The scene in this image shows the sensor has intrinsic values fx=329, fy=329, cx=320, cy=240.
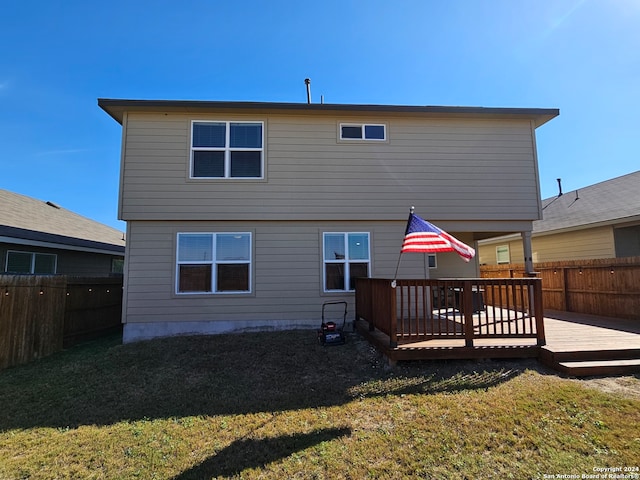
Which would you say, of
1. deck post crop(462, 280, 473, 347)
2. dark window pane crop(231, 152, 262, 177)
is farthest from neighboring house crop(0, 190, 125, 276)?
deck post crop(462, 280, 473, 347)

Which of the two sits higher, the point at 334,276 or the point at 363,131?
the point at 363,131

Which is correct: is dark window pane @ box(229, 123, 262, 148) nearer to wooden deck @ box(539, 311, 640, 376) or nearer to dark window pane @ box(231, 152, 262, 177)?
dark window pane @ box(231, 152, 262, 177)

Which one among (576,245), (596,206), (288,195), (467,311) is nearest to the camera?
(467,311)

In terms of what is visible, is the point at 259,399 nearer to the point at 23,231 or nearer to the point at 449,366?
the point at 449,366

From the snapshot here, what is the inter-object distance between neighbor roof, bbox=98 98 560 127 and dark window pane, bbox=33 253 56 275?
572 centimetres

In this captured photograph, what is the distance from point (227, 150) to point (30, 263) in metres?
7.63

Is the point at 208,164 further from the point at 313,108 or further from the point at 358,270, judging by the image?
the point at 358,270

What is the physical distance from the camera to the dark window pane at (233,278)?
8.06 meters

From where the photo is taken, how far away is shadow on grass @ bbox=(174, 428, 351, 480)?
3.04 meters

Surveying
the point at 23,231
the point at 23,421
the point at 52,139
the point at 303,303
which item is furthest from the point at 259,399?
the point at 52,139

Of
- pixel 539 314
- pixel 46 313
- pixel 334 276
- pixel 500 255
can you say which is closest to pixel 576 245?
pixel 500 255

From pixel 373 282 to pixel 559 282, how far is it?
7.69 m

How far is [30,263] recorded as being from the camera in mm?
10297

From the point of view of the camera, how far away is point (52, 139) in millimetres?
17641
